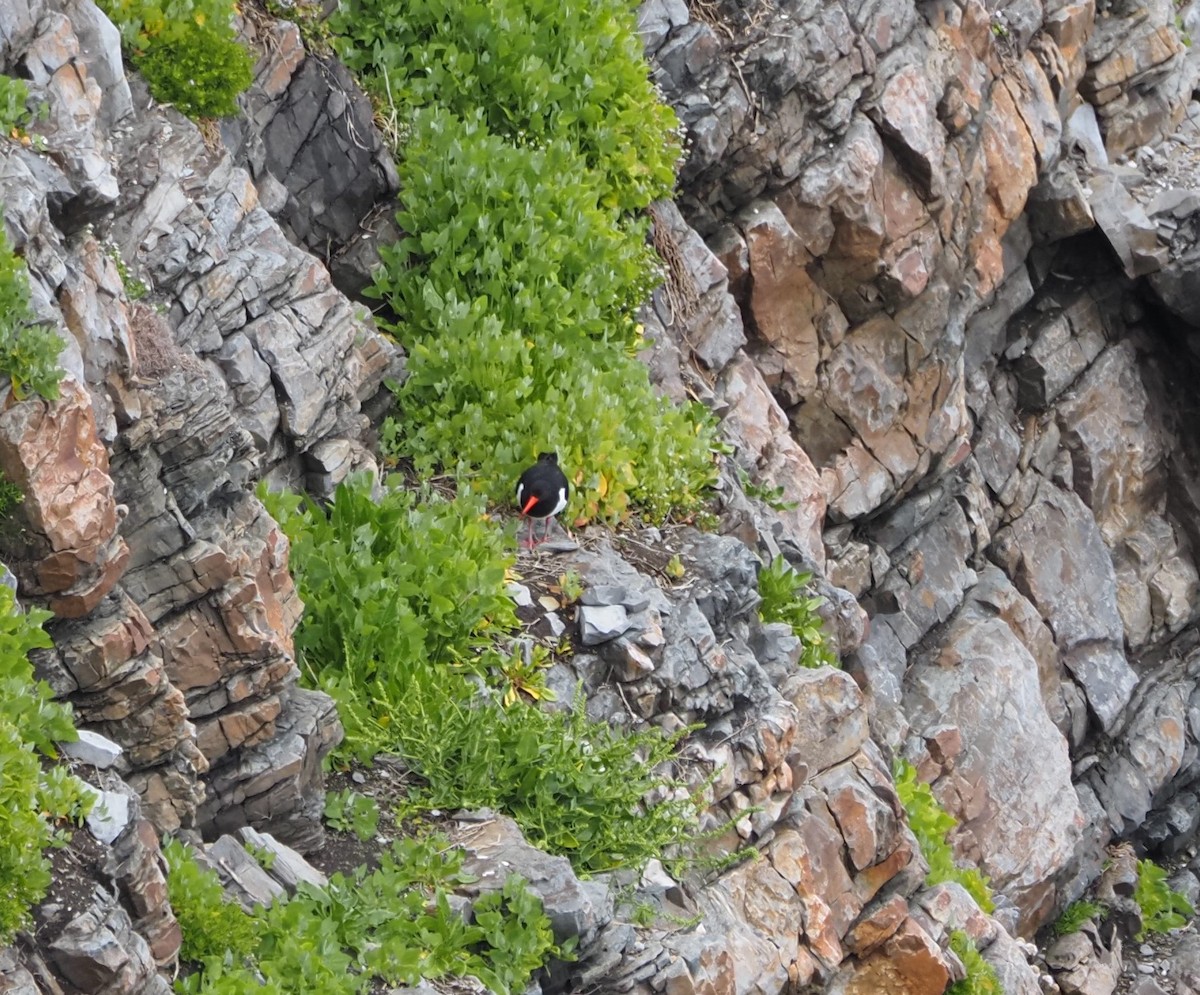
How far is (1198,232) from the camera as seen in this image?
67.1 ft

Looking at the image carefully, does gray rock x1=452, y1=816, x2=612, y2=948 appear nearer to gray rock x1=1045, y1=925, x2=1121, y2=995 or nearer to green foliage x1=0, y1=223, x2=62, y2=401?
green foliage x1=0, y1=223, x2=62, y2=401

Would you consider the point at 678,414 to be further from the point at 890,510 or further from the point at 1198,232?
the point at 1198,232

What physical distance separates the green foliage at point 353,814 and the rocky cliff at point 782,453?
164mm

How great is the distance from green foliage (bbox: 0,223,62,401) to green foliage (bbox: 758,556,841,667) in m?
6.45

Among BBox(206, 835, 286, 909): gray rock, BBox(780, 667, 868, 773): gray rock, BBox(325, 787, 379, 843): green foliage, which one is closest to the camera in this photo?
BBox(206, 835, 286, 909): gray rock

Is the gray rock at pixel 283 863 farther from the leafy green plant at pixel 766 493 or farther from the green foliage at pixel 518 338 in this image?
the leafy green plant at pixel 766 493

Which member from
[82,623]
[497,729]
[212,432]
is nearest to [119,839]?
[82,623]

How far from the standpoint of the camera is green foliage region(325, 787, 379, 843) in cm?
762

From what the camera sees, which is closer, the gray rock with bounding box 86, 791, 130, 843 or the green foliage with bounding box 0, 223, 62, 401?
the gray rock with bounding box 86, 791, 130, 843

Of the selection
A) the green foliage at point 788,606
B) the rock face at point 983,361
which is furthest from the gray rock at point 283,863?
the rock face at point 983,361

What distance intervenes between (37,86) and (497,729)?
4.01 meters

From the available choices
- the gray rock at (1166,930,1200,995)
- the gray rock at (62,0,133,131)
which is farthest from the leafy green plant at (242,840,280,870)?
the gray rock at (1166,930,1200,995)

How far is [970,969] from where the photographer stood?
432 inches

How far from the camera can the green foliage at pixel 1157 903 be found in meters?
20.6
